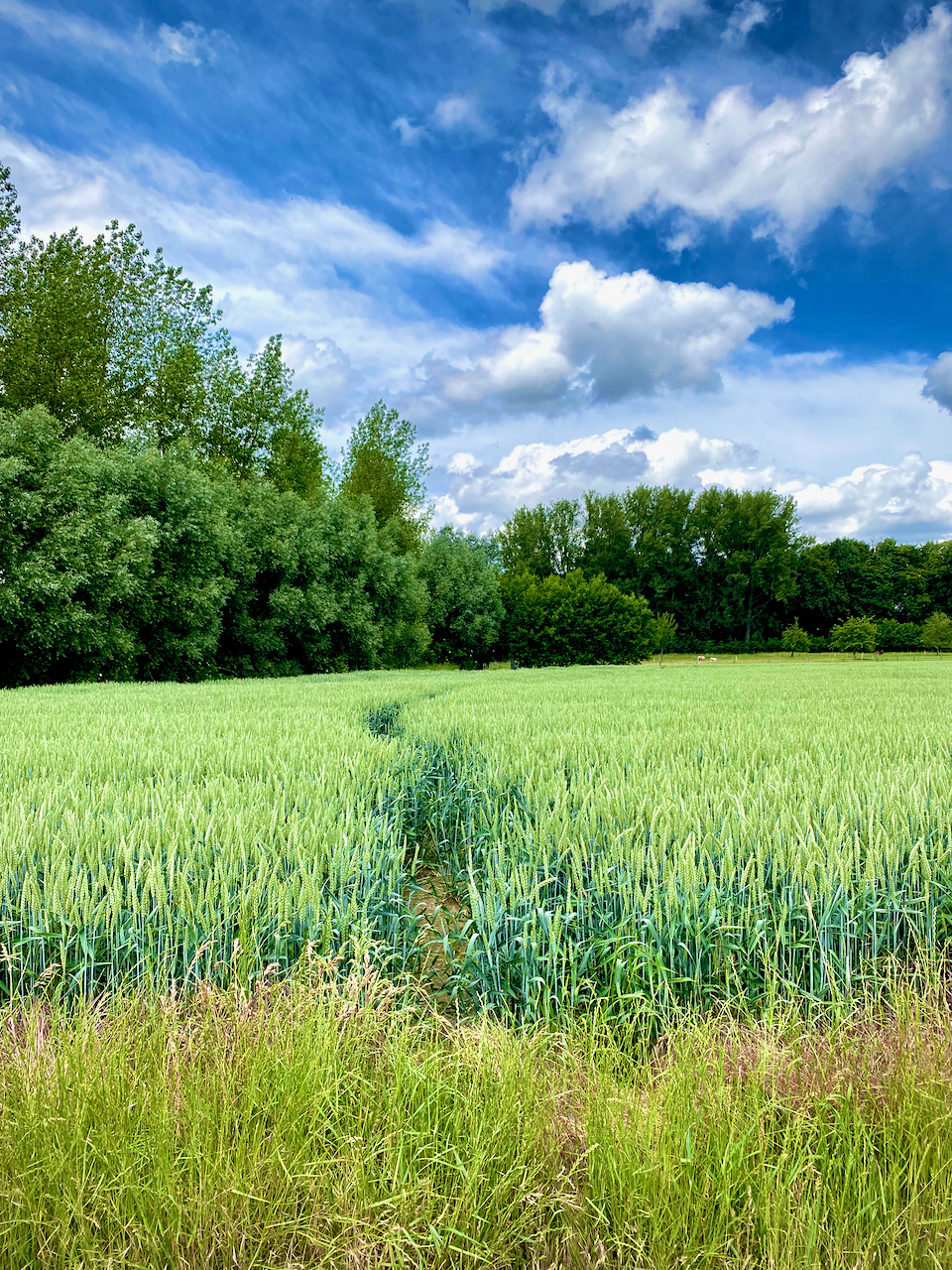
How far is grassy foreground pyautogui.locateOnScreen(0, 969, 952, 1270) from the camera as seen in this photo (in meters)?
1.28

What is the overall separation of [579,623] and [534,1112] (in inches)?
1542

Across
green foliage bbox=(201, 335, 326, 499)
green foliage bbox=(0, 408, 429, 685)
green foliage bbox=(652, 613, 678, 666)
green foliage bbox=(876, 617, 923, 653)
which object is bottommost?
green foliage bbox=(876, 617, 923, 653)

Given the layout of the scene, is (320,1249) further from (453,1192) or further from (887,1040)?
(887,1040)

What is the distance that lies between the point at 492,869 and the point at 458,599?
3318 cm

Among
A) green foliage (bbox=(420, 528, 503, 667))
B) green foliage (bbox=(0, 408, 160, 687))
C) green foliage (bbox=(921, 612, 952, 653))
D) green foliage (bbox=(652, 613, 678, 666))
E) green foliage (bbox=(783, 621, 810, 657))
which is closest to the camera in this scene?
green foliage (bbox=(0, 408, 160, 687))

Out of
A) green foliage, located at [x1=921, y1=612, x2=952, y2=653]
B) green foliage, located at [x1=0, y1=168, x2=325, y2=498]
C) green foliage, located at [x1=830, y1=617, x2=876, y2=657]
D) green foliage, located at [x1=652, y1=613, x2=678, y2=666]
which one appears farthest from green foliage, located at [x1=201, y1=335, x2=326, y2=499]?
green foliage, located at [x1=921, y1=612, x2=952, y2=653]

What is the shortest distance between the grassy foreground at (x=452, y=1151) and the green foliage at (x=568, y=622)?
37696 millimetres

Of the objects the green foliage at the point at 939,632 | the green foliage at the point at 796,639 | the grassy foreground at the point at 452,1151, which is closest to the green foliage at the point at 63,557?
the grassy foreground at the point at 452,1151

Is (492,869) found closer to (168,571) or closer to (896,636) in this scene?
(168,571)

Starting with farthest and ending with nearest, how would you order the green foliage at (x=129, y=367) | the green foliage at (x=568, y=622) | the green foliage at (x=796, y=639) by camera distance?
the green foliage at (x=796, y=639)
the green foliage at (x=568, y=622)
the green foliage at (x=129, y=367)

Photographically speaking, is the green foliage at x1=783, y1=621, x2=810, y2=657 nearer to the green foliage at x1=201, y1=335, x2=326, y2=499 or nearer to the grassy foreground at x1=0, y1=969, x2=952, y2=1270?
the green foliage at x1=201, y1=335, x2=326, y2=499

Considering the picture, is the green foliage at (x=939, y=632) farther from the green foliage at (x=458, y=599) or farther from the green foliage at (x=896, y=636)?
the green foliage at (x=458, y=599)

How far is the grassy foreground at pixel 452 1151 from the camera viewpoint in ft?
4.19

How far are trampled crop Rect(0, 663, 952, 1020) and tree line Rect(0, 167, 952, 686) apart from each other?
1266 cm
